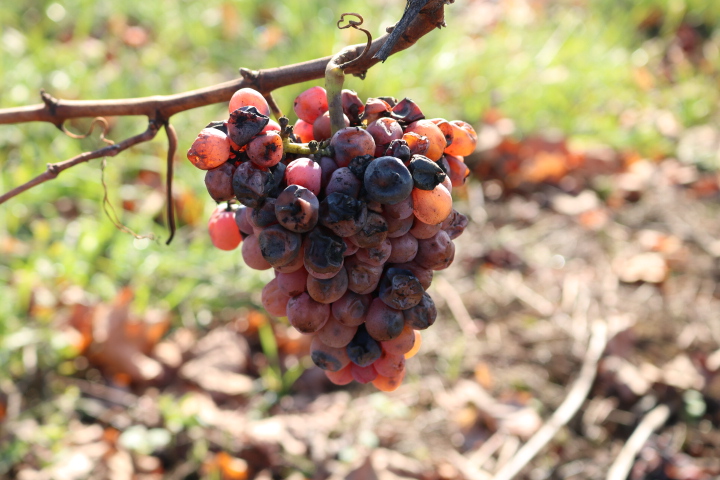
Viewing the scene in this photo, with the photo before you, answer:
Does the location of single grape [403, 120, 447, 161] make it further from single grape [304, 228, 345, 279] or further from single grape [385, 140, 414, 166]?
single grape [304, 228, 345, 279]

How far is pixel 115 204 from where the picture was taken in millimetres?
2689

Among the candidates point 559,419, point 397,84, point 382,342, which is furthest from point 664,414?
point 397,84

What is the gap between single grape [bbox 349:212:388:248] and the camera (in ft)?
2.48

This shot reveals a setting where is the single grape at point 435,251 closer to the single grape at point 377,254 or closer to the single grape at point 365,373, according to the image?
the single grape at point 377,254

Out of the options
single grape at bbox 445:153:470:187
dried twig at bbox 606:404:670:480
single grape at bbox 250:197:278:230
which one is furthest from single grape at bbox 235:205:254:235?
dried twig at bbox 606:404:670:480

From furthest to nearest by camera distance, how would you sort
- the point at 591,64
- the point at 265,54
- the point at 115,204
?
the point at 591,64 → the point at 265,54 → the point at 115,204

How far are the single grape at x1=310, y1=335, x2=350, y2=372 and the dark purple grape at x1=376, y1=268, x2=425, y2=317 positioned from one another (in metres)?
0.12

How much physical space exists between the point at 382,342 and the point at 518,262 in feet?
6.78

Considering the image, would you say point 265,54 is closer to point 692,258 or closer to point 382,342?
point 692,258

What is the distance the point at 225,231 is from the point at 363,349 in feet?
0.87

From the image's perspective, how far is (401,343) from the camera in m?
0.88

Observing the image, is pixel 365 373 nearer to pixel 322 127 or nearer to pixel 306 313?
pixel 306 313

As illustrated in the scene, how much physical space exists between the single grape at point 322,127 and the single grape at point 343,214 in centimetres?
15

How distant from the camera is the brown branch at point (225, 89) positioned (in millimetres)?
840
